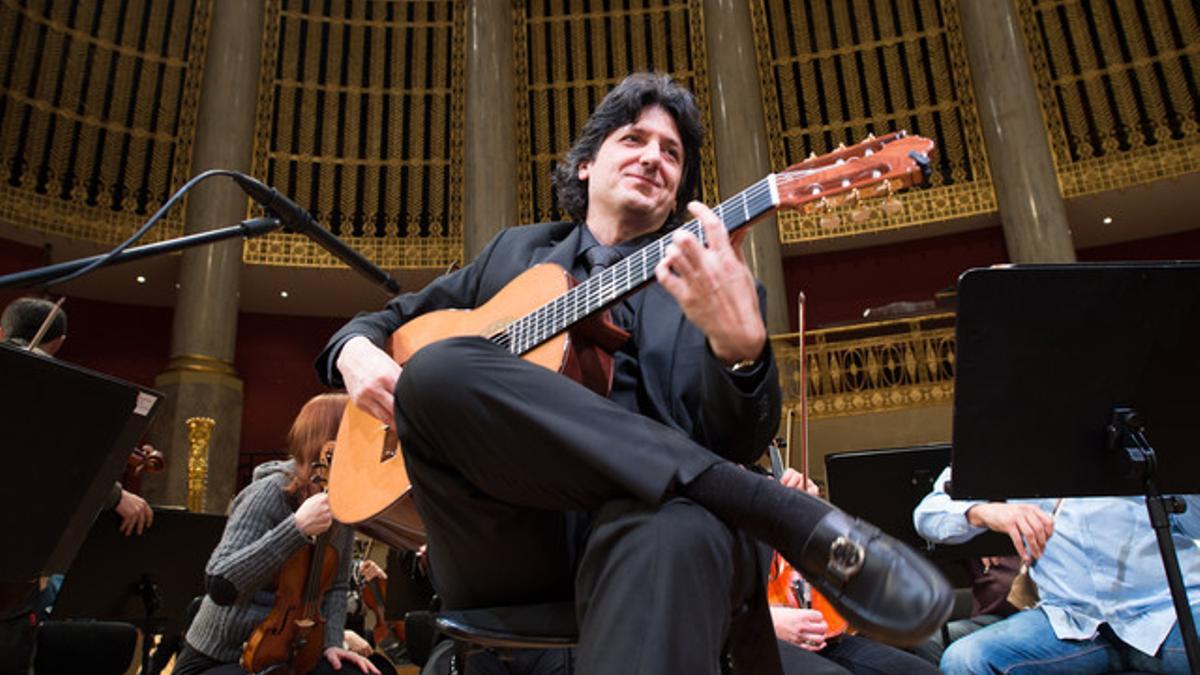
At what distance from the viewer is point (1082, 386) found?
1.67 metres

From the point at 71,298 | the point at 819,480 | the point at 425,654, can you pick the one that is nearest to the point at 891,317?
the point at 819,480

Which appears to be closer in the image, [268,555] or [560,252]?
[560,252]

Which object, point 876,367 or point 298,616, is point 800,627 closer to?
point 298,616

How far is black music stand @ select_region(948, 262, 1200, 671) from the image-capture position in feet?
5.27

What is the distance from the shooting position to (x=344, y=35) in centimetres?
1045

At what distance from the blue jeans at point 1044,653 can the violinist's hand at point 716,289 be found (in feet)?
4.03

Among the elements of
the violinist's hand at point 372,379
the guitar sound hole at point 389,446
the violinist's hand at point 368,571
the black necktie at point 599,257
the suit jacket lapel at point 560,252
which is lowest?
the violinist's hand at point 368,571

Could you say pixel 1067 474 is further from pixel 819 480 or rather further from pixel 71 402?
pixel 819 480

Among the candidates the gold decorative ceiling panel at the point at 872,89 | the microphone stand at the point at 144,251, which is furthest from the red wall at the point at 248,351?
the microphone stand at the point at 144,251

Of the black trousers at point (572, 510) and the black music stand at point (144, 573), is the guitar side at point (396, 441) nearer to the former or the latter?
the black trousers at point (572, 510)

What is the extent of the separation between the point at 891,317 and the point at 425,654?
5.86m

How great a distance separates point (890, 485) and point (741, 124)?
20.7 ft

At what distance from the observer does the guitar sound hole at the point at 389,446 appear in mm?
1676

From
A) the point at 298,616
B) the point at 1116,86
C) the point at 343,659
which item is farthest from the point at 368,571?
the point at 1116,86
